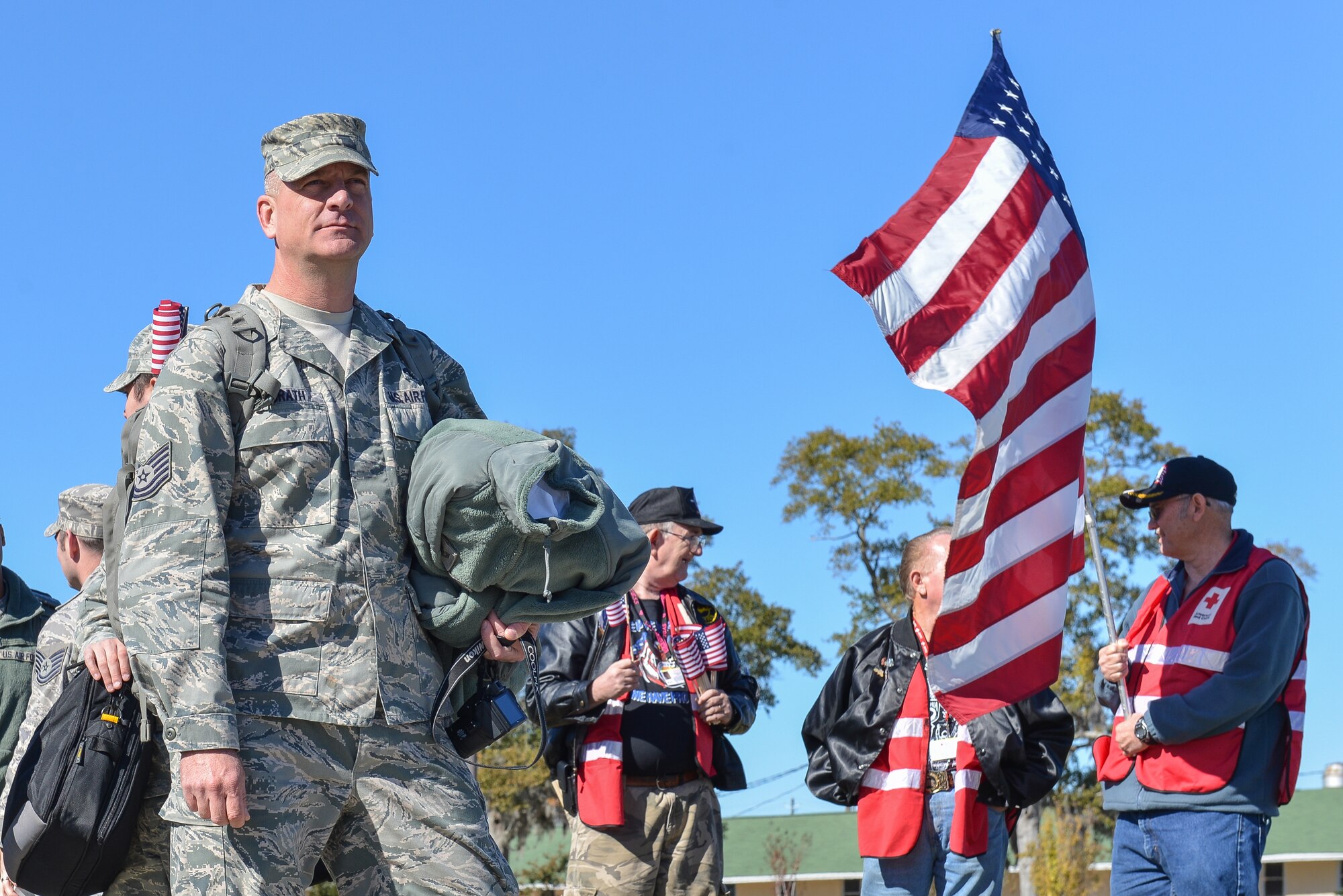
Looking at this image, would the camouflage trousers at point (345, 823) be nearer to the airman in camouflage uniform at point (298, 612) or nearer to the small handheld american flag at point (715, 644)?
the airman in camouflage uniform at point (298, 612)

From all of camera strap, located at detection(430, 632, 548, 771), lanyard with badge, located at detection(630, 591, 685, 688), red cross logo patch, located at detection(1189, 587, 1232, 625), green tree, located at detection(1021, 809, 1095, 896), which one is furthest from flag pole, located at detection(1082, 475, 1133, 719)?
green tree, located at detection(1021, 809, 1095, 896)

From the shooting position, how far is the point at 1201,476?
6930mm

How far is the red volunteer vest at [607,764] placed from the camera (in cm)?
731

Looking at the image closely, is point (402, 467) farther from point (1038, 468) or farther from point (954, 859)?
point (954, 859)

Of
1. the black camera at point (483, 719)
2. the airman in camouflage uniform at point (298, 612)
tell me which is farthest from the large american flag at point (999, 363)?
the airman in camouflage uniform at point (298, 612)

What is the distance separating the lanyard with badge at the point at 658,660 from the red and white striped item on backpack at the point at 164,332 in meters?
3.19

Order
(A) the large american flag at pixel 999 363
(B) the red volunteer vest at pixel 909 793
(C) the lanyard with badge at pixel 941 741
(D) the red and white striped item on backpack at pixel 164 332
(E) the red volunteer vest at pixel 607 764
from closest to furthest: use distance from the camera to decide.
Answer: (D) the red and white striped item on backpack at pixel 164 332
(A) the large american flag at pixel 999 363
(B) the red volunteer vest at pixel 909 793
(C) the lanyard with badge at pixel 941 741
(E) the red volunteer vest at pixel 607 764

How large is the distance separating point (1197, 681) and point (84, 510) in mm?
4516

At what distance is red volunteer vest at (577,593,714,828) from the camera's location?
24.0 ft

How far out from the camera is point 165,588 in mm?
3752

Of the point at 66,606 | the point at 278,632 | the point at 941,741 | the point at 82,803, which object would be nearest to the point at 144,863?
the point at 82,803

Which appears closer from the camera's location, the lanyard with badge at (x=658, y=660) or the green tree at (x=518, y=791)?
the lanyard with badge at (x=658, y=660)

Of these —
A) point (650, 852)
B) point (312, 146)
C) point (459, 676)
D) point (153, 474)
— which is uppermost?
point (312, 146)

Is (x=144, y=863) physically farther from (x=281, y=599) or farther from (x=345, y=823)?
(x=281, y=599)
